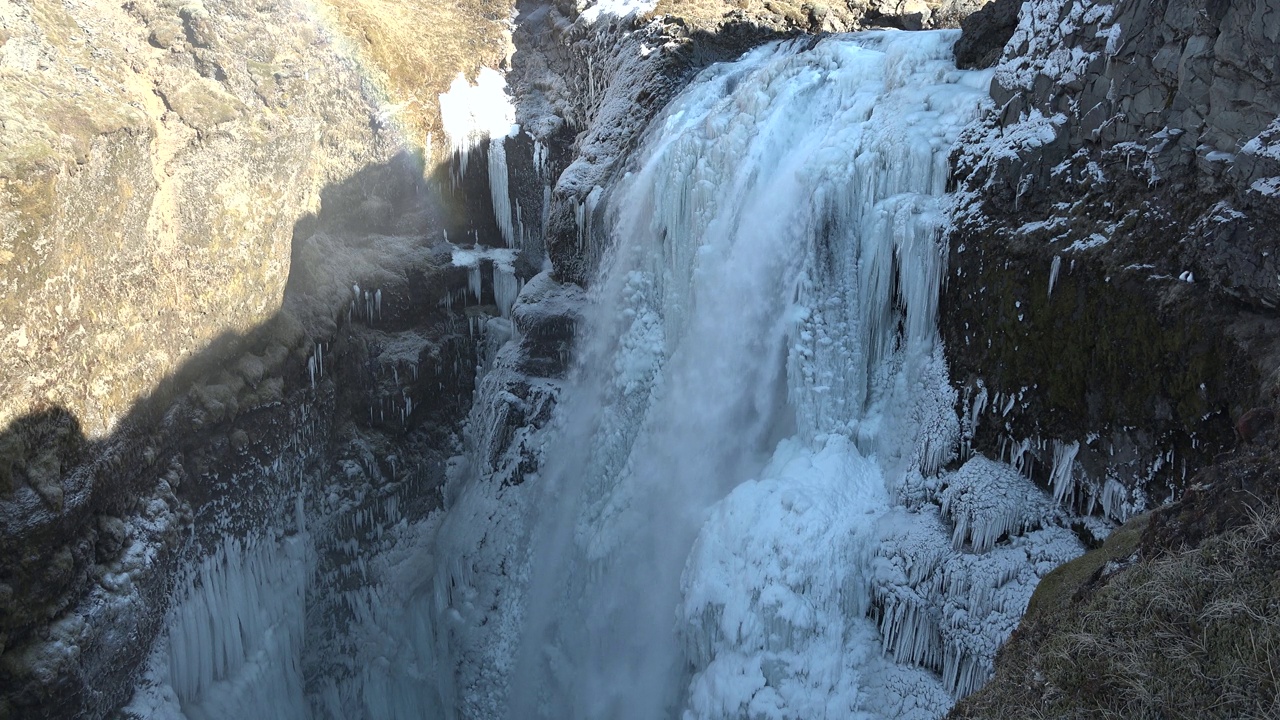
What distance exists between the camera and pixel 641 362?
12242mm

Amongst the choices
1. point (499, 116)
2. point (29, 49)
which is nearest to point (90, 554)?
point (29, 49)

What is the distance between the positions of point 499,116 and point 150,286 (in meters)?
7.13

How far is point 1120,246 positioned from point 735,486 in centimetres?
486

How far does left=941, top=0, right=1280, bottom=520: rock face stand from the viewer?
6.80 meters

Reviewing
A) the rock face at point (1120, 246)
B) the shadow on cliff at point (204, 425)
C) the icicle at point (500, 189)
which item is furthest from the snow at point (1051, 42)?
the shadow on cliff at point (204, 425)

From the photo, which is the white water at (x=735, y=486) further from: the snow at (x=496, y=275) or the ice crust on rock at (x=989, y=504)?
the snow at (x=496, y=275)

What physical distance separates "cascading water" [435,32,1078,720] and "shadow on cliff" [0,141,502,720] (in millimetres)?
Result: 2064

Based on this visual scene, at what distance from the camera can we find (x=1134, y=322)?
7523 mm

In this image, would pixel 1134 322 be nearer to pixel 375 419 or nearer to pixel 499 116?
pixel 375 419

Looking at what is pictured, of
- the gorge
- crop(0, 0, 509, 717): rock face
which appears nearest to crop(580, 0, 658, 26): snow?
the gorge

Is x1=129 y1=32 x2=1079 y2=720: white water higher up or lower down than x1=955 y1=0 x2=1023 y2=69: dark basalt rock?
lower down

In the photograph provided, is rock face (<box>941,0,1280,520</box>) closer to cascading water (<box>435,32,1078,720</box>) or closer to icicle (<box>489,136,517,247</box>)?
cascading water (<box>435,32,1078,720</box>)

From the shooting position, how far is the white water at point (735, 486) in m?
8.75

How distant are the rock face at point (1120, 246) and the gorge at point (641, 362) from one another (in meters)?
0.04
